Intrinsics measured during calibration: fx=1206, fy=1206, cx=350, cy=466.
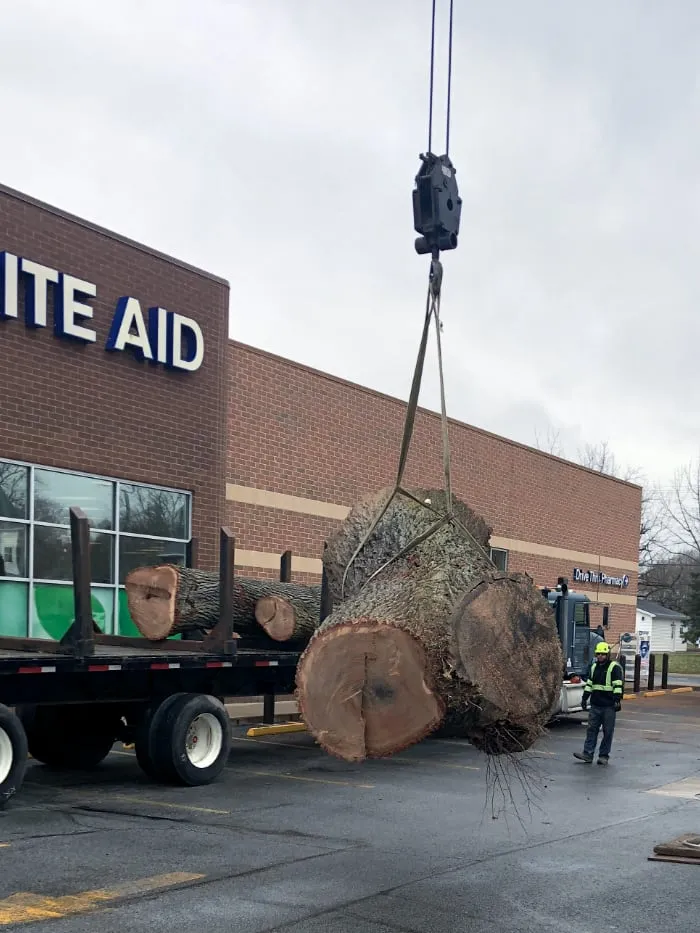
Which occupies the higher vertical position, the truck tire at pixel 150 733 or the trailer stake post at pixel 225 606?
the trailer stake post at pixel 225 606

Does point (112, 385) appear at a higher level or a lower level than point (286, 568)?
higher

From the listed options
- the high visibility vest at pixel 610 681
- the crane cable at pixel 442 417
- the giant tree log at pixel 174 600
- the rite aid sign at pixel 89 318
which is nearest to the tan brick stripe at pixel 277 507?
the rite aid sign at pixel 89 318

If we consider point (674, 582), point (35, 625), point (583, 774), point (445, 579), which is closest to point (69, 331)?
point (35, 625)

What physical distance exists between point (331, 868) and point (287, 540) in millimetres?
12742

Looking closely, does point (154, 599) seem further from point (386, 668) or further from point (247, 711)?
point (247, 711)

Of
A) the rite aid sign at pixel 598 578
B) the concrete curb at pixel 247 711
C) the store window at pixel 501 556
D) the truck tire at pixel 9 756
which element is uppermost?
the store window at pixel 501 556

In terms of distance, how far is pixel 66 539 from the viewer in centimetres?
1656

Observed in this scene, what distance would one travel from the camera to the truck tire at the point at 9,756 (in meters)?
10.4

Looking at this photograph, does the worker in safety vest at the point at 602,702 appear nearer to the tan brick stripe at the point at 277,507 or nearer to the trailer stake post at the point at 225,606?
the trailer stake post at the point at 225,606

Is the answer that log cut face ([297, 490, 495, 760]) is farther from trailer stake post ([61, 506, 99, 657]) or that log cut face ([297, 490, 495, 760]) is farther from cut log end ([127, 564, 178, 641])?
cut log end ([127, 564, 178, 641])

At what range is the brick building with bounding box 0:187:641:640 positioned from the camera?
15.8 meters

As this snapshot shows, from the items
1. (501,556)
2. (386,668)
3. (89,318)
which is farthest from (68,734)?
(501,556)

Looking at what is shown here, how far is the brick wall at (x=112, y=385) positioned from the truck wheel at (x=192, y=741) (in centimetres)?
495

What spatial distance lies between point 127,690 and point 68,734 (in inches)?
60.7
